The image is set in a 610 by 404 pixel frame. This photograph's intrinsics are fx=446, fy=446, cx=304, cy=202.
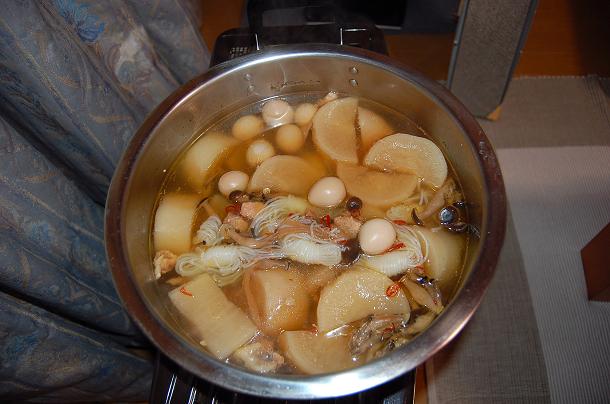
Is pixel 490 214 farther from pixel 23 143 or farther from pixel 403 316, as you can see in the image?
pixel 23 143

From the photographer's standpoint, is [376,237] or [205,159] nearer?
[376,237]

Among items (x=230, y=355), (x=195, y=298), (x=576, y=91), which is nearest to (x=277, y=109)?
(x=195, y=298)

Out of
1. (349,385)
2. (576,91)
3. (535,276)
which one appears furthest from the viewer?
(576,91)

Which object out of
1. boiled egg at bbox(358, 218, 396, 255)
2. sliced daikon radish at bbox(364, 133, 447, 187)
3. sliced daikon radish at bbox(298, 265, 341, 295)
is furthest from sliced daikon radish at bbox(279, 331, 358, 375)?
sliced daikon radish at bbox(364, 133, 447, 187)

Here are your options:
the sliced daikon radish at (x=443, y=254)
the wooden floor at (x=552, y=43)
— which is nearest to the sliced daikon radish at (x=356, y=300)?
the sliced daikon radish at (x=443, y=254)

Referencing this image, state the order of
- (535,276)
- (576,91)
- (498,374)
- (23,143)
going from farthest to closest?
(576,91) → (535,276) → (498,374) → (23,143)

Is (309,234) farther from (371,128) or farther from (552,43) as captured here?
(552,43)

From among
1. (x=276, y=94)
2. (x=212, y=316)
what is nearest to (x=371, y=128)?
(x=276, y=94)
